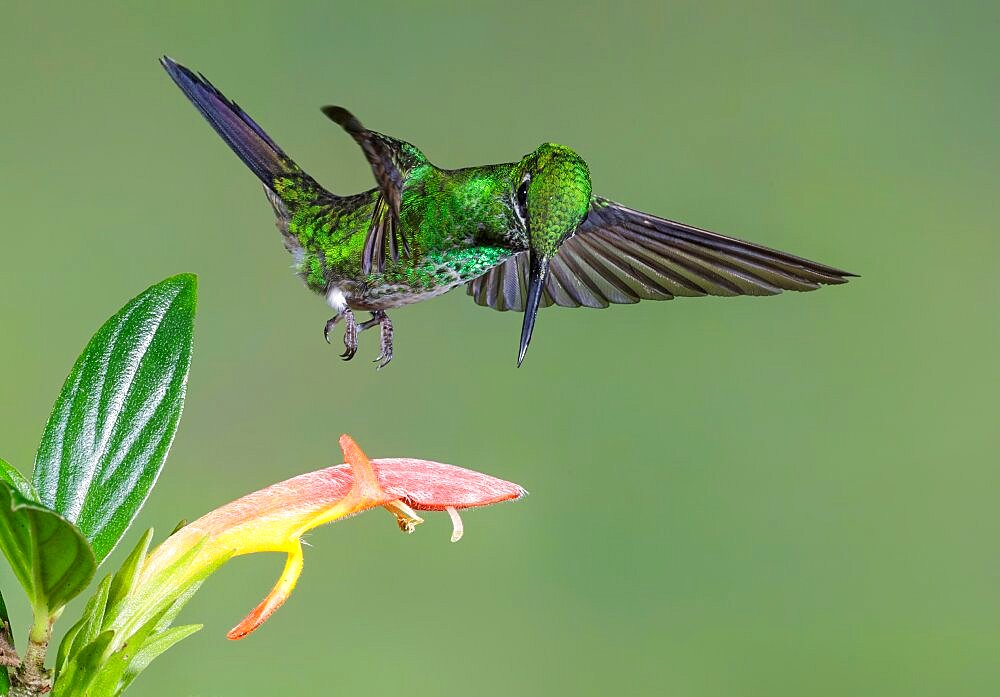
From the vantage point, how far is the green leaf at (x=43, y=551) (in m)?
0.38

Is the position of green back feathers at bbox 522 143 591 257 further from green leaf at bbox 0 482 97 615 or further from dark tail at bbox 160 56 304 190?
green leaf at bbox 0 482 97 615

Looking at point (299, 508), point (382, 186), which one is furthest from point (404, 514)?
point (382, 186)

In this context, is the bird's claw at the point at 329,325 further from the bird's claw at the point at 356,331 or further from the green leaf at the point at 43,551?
the green leaf at the point at 43,551

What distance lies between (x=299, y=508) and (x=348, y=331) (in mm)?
239

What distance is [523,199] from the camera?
2.32 feet

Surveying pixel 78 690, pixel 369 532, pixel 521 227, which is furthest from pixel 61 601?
pixel 369 532

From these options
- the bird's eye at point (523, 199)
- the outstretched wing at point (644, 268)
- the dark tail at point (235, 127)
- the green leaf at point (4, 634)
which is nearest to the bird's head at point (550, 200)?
the bird's eye at point (523, 199)

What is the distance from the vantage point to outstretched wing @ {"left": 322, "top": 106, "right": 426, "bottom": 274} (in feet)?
1.78

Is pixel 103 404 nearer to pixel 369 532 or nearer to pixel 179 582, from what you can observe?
pixel 179 582

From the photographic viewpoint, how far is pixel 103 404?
497mm

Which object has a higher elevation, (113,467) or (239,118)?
(239,118)

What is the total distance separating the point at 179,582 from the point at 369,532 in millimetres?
1204

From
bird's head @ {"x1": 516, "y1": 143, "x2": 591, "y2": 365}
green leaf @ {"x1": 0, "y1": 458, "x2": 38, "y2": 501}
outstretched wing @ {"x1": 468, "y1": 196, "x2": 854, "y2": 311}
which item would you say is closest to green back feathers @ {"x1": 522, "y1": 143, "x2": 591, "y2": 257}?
bird's head @ {"x1": 516, "y1": 143, "x2": 591, "y2": 365}

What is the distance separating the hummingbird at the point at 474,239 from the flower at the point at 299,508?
98mm
